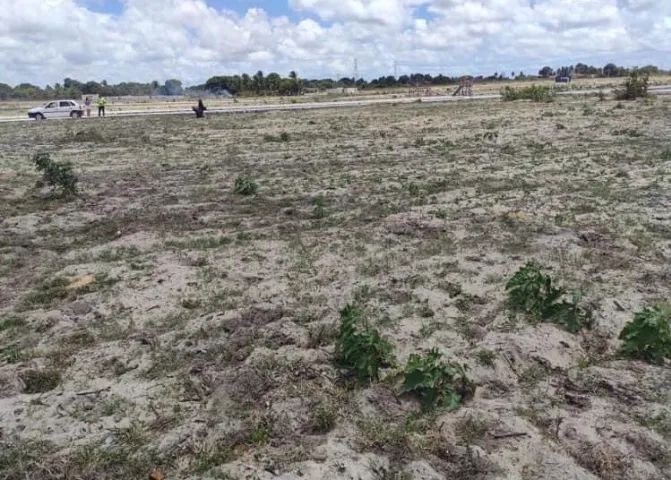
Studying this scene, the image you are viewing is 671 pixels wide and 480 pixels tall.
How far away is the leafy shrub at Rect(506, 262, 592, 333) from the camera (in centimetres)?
593

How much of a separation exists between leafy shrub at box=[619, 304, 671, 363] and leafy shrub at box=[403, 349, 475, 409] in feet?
5.29

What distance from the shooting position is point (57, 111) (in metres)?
43.4

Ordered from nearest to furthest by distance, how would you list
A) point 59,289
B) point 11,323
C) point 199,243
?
point 11,323 → point 59,289 → point 199,243

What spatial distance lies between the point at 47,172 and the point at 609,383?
1164 centimetres

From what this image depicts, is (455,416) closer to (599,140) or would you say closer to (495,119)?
(599,140)

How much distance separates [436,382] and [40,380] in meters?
3.32

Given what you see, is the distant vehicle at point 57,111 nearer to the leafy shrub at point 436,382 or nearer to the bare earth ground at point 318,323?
the bare earth ground at point 318,323

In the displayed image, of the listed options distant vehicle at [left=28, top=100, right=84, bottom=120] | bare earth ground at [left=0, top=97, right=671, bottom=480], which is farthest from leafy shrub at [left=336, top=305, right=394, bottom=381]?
distant vehicle at [left=28, top=100, right=84, bottom=120]

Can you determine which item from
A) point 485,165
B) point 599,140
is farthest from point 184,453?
point 599,140

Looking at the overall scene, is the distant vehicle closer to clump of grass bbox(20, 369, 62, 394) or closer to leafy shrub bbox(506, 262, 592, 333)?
clump of grass bbox(20, 369, 62, 394)

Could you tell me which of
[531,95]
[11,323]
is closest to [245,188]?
[11,323]

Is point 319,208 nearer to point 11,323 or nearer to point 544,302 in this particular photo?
point 544,302

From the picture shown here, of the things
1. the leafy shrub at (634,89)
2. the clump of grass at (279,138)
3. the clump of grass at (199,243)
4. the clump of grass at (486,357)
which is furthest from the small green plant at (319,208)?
the leafy shrub at (634,89)

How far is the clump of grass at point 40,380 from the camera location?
5.18m
